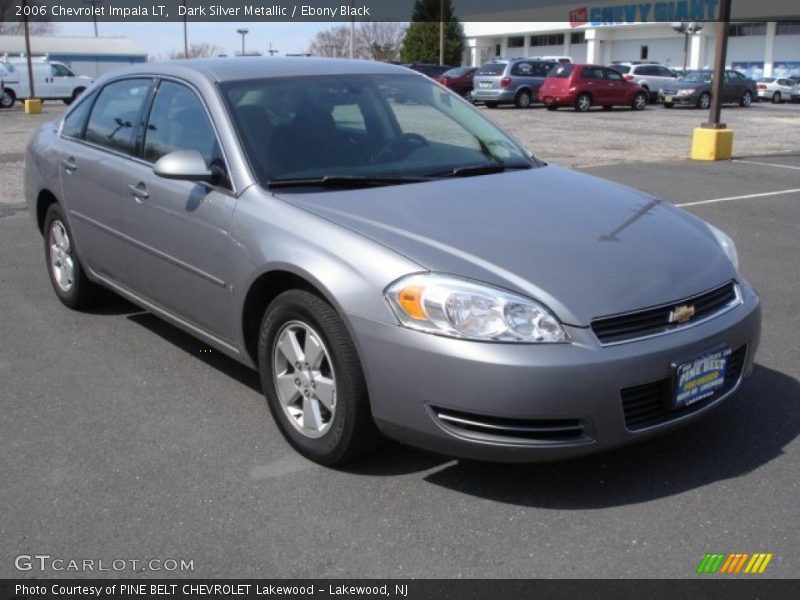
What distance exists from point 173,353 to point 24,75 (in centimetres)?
3786

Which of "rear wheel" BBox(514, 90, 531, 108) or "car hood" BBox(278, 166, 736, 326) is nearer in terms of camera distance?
"car hood" BBox(278, 166, 736, 326)

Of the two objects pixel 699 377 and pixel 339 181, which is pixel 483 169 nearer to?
pixel 339 181

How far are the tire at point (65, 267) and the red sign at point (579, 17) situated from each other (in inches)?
2433

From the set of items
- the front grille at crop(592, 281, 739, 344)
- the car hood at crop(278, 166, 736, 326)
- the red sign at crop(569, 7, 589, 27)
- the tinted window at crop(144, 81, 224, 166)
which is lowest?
the front grille at crop(592, 281, 739, 344)

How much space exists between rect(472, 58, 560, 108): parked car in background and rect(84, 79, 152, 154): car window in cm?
2683

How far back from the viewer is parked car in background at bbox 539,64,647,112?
29453 mm

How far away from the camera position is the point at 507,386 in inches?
122

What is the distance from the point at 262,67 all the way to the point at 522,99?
28265mm

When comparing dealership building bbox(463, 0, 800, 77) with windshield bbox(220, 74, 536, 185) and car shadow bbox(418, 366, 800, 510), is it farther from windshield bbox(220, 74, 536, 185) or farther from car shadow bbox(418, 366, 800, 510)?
car shadow bbox(418, 366, 800, 510)

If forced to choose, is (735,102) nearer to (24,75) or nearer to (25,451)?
(24,75)

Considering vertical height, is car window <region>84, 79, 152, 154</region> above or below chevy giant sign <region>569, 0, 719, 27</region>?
below

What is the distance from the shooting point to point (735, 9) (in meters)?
54.0

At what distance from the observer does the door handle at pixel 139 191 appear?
15.2 ft

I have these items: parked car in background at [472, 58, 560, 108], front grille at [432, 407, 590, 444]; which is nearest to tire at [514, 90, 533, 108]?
parked car in background at [472, 58, 560, 108]
